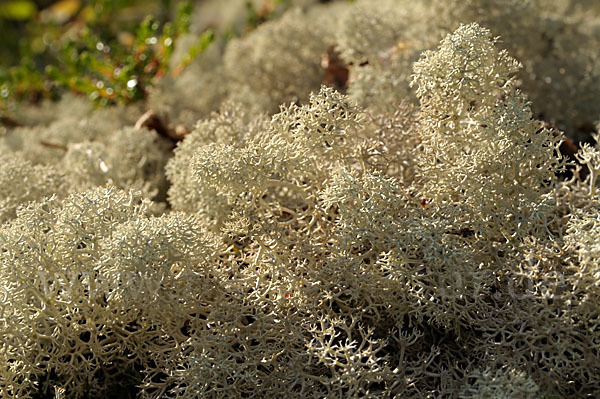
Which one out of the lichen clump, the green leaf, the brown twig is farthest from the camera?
the green leaf

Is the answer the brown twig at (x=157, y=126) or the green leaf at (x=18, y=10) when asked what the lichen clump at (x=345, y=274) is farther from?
the green leaf at (x=18, y=10)

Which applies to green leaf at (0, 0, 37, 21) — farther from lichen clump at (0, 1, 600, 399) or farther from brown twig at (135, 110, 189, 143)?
lichen clump at (0, 1, 600, 399)

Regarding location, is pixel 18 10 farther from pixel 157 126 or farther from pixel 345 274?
pixel 345 274

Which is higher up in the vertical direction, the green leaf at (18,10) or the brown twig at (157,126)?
the brown twig at (157,126)

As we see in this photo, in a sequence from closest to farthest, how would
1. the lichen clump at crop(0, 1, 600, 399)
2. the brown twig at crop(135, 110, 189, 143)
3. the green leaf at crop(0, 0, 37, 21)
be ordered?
1. the lichen clump at crop(0, 1, 600, 399)
2. the brown twig at crop(135, 110, 189, 143)
3. the green leaf at crop(0, 0, 37, 21)

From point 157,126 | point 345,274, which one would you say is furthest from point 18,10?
point 345,274

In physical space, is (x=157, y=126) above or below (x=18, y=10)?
above

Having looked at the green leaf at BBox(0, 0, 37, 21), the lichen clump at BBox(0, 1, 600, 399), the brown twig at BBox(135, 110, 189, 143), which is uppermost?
the lichen clump at BBox(0, 1, 600, 399)

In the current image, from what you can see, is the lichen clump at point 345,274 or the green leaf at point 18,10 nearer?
the lichen clump at point 345,274

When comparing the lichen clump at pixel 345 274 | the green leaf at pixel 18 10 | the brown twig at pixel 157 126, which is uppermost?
the lichen clump at pixel 345 274

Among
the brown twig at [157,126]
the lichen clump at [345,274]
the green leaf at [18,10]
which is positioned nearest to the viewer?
the lichen clump at [345,274]

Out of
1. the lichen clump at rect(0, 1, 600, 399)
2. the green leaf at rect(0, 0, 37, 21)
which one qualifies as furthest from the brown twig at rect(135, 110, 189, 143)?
the green leaf at rect(0, 0, 37, 21)

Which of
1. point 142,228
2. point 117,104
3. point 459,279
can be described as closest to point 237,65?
point 117,104

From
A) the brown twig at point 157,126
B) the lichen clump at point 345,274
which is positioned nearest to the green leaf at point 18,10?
the brown twig at point 157,126
